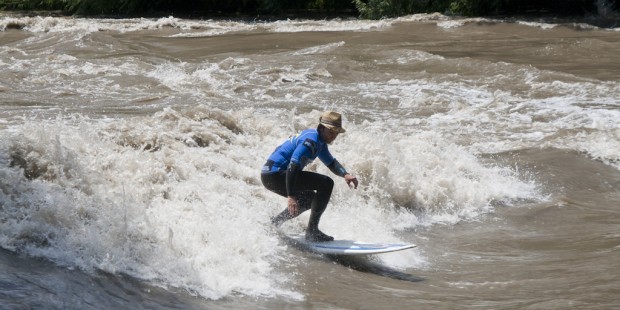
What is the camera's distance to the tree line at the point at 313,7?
26.9 m

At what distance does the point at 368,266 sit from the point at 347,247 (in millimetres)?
259

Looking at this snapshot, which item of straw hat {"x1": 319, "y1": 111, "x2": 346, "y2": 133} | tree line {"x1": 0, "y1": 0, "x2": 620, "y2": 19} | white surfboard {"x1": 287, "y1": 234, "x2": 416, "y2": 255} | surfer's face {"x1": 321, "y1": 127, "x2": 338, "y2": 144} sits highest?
straw hat {"x1": 319, "y1": 111, "x2": 346, "y2": 133}

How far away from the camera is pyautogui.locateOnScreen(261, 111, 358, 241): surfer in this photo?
299 inches

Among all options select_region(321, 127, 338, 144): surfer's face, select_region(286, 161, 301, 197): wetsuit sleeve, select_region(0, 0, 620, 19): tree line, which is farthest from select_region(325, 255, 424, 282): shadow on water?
select_region(0, 0, 620, 19): tree line

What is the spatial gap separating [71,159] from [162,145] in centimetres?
210

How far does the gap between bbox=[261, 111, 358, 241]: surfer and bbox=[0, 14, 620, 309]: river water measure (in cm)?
40

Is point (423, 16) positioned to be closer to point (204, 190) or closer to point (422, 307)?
point (204, 190)

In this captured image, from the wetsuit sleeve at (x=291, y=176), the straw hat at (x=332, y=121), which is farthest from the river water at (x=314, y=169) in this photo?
the straw hat at (x=332, y=121)

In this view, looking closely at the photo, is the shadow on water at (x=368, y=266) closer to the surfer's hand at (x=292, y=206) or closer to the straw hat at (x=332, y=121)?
the surfer's hand at (x=292, y=206)

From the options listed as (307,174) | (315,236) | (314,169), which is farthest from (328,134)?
(314,169)

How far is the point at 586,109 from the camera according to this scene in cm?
1437

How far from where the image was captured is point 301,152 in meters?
7.59

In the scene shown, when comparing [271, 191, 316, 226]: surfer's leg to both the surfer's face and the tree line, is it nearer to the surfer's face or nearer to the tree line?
the surfer's face

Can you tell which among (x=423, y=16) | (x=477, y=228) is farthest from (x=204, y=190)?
(x=423, y=16)
